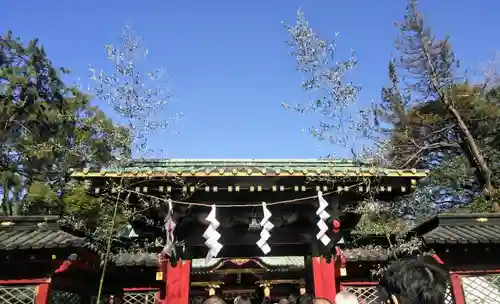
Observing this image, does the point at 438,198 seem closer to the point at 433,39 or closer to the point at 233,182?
the point at 433,39

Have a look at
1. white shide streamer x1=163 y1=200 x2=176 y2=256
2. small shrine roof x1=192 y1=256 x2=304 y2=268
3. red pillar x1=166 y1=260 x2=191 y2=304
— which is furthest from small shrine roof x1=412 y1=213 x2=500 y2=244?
small shrine roof x1=192 y1=256 x2=304 y2=268

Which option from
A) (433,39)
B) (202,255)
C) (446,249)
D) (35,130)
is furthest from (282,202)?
(35,130)

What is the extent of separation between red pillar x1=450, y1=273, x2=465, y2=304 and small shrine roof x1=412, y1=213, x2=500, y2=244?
2.45ft

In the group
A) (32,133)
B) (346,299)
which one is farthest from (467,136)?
(32,133)

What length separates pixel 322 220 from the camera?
6941mm

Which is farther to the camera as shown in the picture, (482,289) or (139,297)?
(139,297)

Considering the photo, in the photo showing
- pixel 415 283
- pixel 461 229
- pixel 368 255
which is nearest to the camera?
pixel 415 283

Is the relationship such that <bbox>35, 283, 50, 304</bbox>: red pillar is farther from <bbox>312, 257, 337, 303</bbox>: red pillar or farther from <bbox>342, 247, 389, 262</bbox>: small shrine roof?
<bbox>342, 247, 389, 262</bbox>: small shrine roof

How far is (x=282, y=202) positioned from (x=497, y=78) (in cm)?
1655

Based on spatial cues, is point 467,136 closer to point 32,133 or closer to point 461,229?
point 461,229

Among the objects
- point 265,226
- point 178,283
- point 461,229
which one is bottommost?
point 178,283

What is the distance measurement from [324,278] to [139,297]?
175 inches

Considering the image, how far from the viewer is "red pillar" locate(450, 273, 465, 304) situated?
7637mm

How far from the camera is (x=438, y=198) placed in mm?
22500
